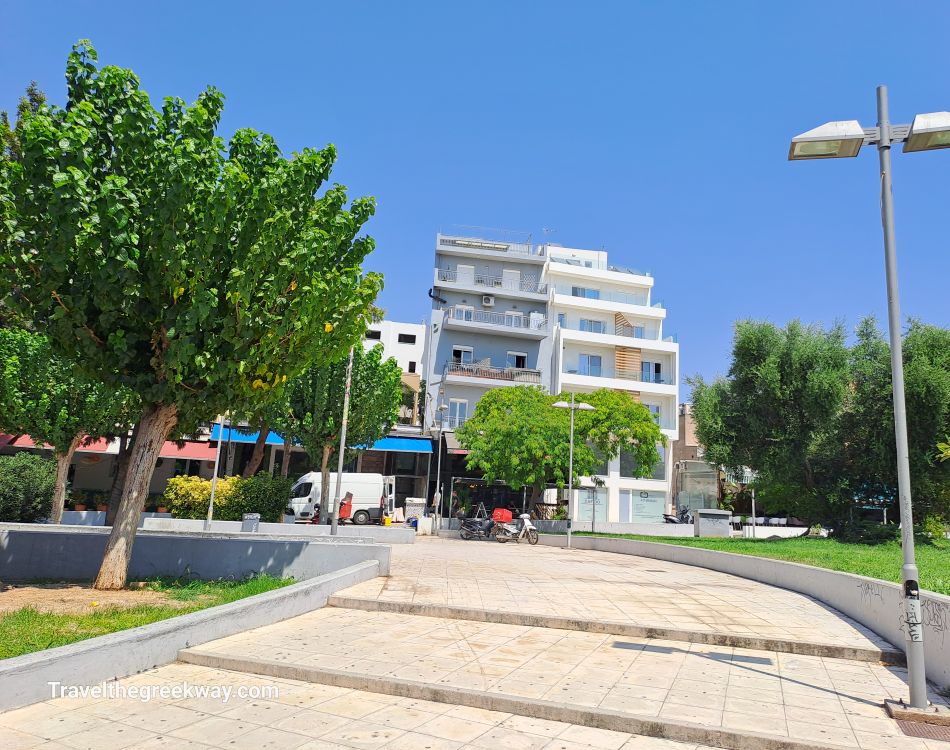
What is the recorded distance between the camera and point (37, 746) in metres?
4.28

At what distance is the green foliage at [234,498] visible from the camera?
22.6 metres

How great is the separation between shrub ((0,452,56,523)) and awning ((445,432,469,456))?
61.0 feet

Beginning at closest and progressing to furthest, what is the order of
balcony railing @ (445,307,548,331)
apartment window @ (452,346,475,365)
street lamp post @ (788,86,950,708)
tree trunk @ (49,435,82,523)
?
street lamp post @ (788,86,950,708), tree trunk @ (49,435,82,523), balcony railing @ (445,307,548,331), apartment window @ (452,346,475,365)

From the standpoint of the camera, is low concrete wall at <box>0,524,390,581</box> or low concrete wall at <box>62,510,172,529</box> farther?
low concrete wall at <box>62,510,172,529</box>

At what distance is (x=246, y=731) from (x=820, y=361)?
2397cm

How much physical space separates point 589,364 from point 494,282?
8.97 meters

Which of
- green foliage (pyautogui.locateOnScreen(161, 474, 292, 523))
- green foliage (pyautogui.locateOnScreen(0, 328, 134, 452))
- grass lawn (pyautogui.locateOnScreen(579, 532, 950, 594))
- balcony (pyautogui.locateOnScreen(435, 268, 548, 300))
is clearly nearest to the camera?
grass lawn (pyautogui.locateOnScreen(579, 532, 950, 594))

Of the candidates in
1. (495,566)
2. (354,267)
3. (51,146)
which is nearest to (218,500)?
(495,566)

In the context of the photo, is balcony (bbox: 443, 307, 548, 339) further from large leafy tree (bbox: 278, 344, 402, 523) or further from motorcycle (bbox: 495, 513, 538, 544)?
motorcycle (bbox: 495, 513, 538, 544)

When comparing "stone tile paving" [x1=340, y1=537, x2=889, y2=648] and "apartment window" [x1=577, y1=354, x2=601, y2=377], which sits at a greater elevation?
"apartment window" [x1=577, y1=354, x2=601, y2=377]

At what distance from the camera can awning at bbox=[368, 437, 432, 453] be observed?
33.8 metres

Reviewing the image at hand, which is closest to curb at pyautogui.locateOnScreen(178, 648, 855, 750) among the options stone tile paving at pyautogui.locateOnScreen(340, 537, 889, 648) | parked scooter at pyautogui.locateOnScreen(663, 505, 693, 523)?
stone tile paving at pyautogui.locateOnScreen(340, 537, 889, 648)

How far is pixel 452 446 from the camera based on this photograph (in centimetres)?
3572

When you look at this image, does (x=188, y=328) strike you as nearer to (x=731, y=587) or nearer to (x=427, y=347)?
(x=731, y=587)
